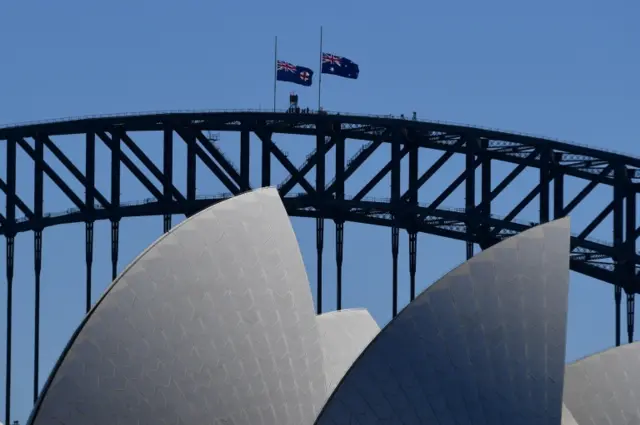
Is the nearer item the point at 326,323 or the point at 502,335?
the point at 502,335

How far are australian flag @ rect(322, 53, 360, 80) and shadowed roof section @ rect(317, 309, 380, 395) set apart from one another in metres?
19.4

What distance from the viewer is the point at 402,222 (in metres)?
88.1

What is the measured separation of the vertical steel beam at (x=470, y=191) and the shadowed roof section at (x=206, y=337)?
28.0 metres

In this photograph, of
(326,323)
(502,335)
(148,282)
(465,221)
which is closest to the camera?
(502,335)

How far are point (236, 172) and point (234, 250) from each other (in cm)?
3094

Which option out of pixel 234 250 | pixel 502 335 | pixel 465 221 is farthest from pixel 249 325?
pixel 465 221

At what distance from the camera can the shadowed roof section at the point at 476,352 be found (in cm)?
5181

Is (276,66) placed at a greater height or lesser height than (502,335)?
greater

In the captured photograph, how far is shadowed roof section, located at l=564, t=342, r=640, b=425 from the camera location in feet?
198

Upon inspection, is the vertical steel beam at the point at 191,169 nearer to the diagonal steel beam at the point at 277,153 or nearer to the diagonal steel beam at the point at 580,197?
the diagonal steel beam at the point at 277,153

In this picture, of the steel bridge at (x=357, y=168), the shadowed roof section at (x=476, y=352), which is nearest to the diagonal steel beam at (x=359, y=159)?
the steel bridge at (x=357, y=168)

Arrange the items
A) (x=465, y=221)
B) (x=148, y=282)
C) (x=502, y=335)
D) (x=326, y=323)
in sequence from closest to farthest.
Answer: (x=502, y=335) < (x=148, y=282) < (x=326, y=323) < (x=465, y=221)

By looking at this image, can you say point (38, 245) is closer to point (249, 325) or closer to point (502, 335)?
point (249, 325)

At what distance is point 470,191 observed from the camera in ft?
286
